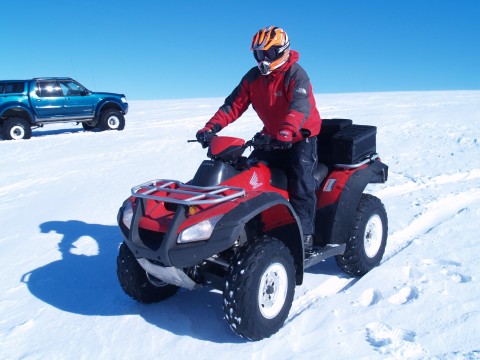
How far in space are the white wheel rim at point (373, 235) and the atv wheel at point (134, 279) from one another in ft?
6.15

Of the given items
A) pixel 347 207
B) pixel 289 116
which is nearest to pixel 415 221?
pixel 347 207

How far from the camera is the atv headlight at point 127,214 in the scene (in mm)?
3242

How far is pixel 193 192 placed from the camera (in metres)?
3.02

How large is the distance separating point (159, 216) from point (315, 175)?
5.09 feet

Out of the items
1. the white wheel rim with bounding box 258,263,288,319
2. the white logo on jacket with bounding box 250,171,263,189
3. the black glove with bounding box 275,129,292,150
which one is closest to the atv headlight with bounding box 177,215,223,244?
the white wheel rim with bounding box 258,263,288,319

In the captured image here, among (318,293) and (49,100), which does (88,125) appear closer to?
(49,100)

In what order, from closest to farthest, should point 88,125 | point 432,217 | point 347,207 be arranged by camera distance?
point 347,207 → point 432,217 → point 88,125

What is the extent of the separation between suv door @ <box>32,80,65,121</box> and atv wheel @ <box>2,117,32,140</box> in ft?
2.47

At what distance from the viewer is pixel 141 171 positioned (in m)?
8.56

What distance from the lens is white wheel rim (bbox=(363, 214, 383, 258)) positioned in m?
4.30

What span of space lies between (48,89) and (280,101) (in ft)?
41.5

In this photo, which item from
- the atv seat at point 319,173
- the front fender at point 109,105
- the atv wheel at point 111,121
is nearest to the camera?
the atv seat at point 319,173

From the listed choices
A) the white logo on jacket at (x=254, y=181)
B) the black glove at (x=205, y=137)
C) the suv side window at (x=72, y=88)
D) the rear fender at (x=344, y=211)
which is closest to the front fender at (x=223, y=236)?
the white logo on jacket at (x=254, y=181)

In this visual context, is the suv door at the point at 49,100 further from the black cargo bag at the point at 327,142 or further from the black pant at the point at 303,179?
A: the black pant at the point at 303,179
